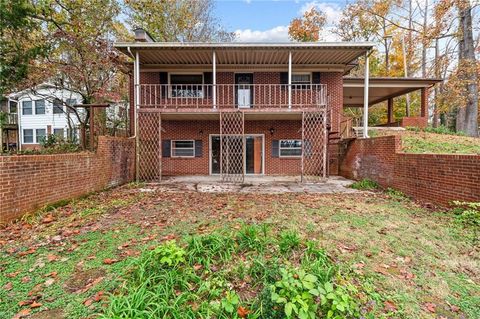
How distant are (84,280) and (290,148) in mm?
10850

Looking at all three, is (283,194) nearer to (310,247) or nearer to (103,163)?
(310,247)

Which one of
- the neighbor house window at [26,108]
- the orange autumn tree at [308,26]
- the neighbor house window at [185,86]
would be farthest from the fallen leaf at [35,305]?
the orange autumn tree at [308,26]

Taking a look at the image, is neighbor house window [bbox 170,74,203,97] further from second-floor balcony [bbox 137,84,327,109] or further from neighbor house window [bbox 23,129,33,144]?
neighbor house window [bbox 23,129,33,144]

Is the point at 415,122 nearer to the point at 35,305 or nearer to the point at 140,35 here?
the point at 140,35

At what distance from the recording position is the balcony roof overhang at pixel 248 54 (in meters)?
9.94

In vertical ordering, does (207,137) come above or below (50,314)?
above

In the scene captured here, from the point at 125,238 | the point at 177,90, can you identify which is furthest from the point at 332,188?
the point at 177,90

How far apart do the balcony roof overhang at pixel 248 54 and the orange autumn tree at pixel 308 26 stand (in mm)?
15096

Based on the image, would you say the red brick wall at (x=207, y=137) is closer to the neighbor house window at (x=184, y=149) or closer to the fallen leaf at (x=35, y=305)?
the neighbor house window at (x=184, y=149)

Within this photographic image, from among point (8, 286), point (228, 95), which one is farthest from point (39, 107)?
point (8, 286)

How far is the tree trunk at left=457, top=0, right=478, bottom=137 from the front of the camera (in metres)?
14.8

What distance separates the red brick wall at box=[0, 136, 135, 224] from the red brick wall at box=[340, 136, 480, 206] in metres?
8.86

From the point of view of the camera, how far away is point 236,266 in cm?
298

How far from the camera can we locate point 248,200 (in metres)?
6.47
